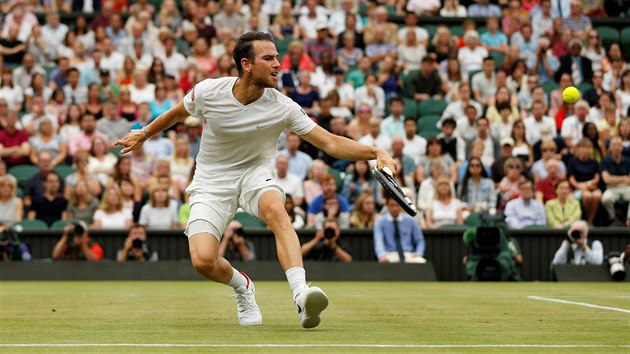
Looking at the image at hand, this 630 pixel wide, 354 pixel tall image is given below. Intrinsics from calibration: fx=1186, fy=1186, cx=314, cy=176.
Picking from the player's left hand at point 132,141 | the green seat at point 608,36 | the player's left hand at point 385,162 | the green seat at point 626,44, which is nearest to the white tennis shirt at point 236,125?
the player's left hand at point 132,141

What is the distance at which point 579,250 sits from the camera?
17703 millimetres

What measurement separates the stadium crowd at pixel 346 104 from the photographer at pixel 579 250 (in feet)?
2.82

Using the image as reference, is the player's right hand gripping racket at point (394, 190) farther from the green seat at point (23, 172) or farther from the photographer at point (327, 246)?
the green seat at point (23, 172)

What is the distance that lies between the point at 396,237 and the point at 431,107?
4756mm

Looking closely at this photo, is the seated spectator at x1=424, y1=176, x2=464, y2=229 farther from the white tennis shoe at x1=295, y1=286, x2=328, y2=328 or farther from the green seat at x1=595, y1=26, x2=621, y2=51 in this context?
the white tennis shoe at x1=295, y1=286, x2=328, y2=328

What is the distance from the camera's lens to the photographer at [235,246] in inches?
685

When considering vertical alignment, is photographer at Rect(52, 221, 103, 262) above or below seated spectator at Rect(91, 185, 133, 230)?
below

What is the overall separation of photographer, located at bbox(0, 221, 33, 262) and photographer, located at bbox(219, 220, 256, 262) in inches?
117

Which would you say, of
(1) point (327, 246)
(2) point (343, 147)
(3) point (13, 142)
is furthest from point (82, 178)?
(2) point (343, 147)

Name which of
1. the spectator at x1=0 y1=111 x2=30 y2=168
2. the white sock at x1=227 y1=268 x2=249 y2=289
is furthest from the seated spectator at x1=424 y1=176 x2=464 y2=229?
the white sock at x1=227 y1=268 x2=249 y2=289

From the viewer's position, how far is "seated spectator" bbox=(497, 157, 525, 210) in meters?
18.9

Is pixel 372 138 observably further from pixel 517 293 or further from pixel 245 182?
pixel 245 182

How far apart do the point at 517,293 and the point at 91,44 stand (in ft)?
41.6

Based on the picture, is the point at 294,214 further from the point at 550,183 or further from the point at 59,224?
the point at 550,183
